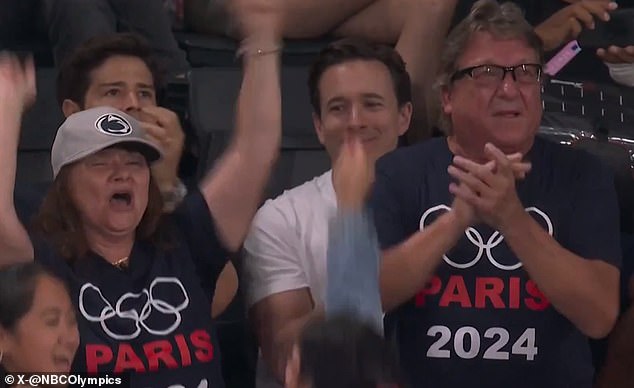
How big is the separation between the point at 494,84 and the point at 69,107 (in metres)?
0.64

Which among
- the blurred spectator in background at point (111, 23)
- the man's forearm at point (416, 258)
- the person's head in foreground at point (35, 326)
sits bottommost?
the person's head in foreground at point (35, 326)

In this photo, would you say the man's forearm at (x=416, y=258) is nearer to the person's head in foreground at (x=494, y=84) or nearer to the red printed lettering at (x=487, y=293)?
the red printed lettering at (x=487, y=293)

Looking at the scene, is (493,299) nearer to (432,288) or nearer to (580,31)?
(432,288)

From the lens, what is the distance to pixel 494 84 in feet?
5.27

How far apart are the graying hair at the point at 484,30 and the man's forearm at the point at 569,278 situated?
242 millimetres

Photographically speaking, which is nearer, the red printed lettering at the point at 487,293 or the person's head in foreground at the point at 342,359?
the person's head in foreground at the point at 342,359

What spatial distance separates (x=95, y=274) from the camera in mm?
1568

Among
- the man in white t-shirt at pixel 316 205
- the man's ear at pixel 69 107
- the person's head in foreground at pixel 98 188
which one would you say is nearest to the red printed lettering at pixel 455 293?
the man in white t-shirt at pixel 316 205

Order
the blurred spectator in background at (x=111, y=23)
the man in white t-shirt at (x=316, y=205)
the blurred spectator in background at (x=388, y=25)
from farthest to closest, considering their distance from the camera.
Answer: the blurred spectator in background at (x=111, y=23)
the blurred spectator in background at (x=388, y=25)
the man in white t-shirt at (x=316, y=205)

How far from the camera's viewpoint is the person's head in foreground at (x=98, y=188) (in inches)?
62.2

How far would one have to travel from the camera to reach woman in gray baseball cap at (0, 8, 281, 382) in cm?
155

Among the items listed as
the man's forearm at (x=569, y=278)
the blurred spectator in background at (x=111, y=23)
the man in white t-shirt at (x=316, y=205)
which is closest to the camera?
the man's forearm at (x=569, y=278)

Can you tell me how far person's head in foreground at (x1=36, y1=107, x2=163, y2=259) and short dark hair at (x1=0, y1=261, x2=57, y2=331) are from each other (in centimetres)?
6

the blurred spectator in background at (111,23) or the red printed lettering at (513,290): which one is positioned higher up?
the blurred spectator in background at (111,23)
